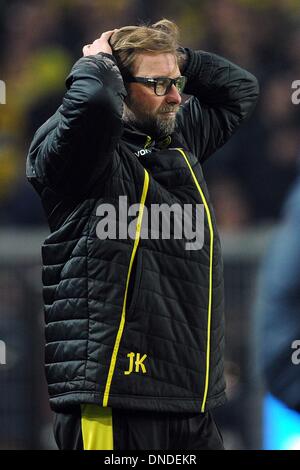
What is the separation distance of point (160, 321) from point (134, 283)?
141 millimetres

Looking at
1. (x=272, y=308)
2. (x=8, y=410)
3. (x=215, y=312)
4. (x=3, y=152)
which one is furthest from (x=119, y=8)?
(x=272, y=308)

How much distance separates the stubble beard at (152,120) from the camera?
3580mm

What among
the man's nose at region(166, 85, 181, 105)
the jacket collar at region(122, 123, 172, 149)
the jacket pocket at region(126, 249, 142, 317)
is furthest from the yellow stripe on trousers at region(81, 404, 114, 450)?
the man's nose at region(166, 85, 181, 105)

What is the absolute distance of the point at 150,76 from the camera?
3549mm

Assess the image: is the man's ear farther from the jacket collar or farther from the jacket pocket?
the jacket pocket

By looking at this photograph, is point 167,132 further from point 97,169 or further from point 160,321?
point 160,321

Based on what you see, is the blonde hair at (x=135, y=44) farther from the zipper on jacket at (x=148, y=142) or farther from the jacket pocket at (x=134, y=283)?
the jacket pocket at (x=134, y=283)

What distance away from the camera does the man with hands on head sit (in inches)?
132

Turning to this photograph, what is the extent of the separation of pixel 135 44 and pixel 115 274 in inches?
28.1

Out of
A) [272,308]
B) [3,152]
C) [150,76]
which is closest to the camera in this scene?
[272,308]

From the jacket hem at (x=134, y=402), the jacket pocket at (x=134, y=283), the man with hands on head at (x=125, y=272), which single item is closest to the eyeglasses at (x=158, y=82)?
the man with hands on head at (x=125, y=272)

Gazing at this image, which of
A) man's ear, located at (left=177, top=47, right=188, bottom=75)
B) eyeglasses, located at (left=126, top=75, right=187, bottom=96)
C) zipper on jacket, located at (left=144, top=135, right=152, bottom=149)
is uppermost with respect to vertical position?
man's ear, located at (left=177, top=47, right=188, bottom=75)

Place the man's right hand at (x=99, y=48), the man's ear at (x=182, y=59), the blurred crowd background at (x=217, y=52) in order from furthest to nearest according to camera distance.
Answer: the blurred crowd background at (x=217, y=52) → the man's ear at (x=182, y=59) → the man's right hand at (x=99, y=48)

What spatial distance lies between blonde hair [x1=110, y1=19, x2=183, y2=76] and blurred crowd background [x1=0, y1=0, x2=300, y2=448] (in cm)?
324
